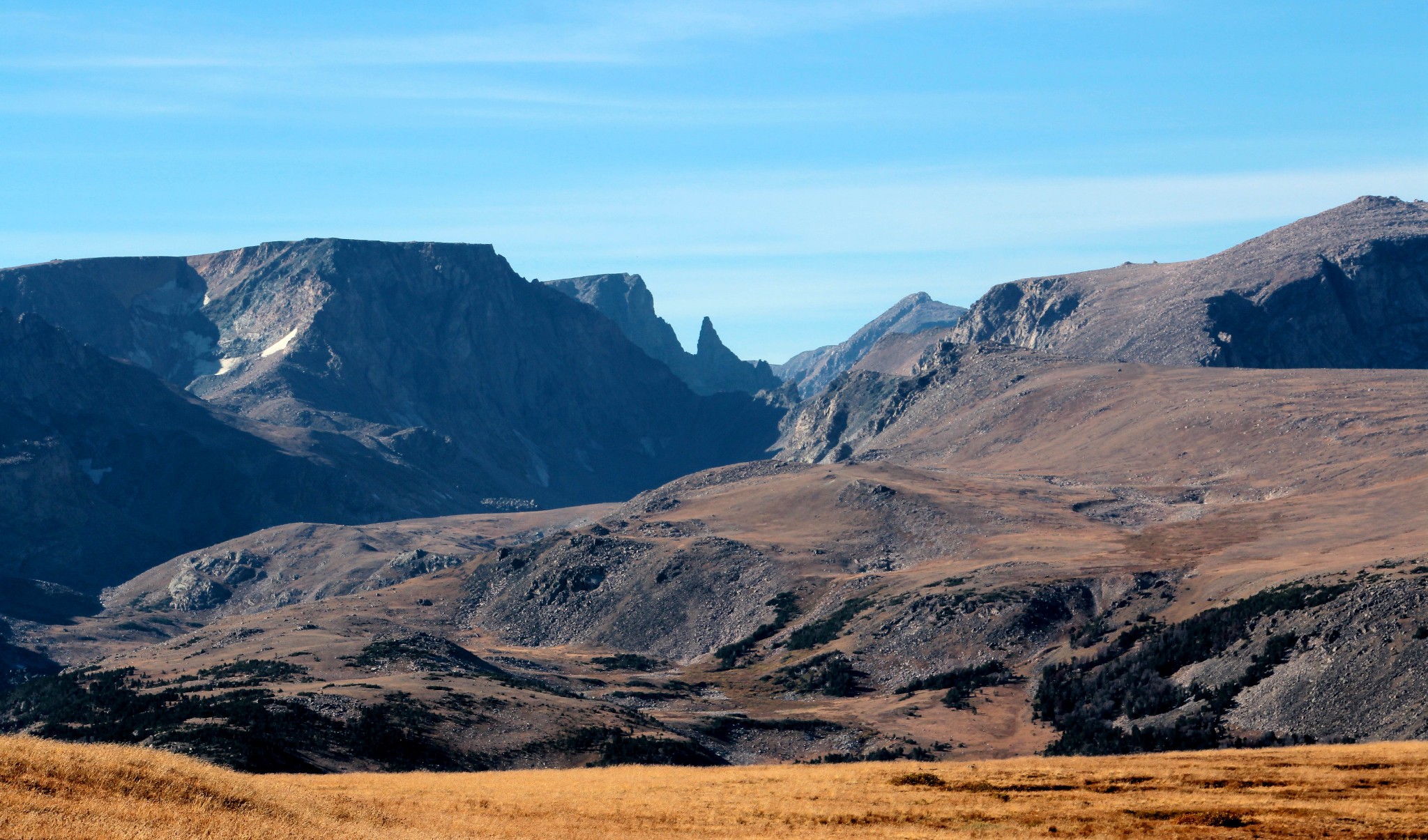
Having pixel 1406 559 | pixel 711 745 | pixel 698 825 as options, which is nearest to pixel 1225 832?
pixel 698 825

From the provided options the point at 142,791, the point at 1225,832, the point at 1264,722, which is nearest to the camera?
the point at 142,791

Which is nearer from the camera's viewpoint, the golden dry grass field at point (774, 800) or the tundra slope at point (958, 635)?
the golden dry grass field at point (774, 800)

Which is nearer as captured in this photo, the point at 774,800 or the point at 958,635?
the point at 774,800

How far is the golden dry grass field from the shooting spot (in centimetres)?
3644

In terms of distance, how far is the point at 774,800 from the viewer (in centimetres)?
5053

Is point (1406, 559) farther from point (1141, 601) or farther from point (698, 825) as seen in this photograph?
point (698, 825)

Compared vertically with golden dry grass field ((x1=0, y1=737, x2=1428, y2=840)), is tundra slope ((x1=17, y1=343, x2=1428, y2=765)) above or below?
below

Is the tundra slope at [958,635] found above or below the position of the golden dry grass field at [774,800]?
below

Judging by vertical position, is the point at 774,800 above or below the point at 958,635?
above

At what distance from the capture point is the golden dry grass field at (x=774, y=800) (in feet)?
120

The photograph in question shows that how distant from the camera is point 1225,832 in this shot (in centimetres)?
4228

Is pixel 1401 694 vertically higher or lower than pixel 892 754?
higher

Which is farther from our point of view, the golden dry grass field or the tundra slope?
the tundra slope

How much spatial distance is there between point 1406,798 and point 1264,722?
50.4 m
